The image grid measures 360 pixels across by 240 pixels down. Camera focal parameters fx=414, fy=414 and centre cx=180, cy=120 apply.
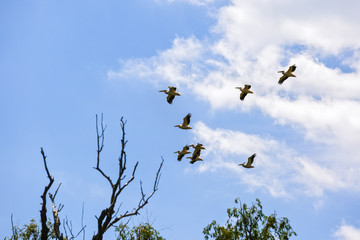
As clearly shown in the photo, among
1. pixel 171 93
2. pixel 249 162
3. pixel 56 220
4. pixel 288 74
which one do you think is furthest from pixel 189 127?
pixel 56 220

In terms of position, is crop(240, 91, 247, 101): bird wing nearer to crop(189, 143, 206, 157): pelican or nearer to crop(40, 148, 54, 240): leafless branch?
crop(189, 143, 206, 157): pelican

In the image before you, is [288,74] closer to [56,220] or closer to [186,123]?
[186,123]

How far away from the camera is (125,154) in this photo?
6.70 meters

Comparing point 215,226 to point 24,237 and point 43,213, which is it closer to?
point 24,237

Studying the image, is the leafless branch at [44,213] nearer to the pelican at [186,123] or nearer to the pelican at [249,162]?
the pelican at [186,123]

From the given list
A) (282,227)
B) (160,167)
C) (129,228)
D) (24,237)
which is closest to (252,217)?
(282,227)

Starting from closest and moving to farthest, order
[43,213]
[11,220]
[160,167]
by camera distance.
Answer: [43,213]
[11,220]
[160,167]

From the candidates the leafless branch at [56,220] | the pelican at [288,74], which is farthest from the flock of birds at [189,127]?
the leafless branch at [56,220]

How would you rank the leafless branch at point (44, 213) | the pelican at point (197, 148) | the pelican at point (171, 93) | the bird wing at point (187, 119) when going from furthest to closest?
the pelican at point (171, 93)
the bird wing at point (187, 119)
the pelican at point (197, 148)
the leafless branch at point (44, 213)

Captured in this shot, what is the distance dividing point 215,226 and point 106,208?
18.9 metres

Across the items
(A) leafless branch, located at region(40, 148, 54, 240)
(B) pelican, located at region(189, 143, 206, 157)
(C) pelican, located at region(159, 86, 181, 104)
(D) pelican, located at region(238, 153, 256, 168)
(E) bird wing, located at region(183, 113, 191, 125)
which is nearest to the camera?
(A) leafless branch, located at region(40, 148, 54, 240)

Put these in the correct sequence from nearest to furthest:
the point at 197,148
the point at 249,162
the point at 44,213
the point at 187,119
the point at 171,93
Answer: the point at 44,213, the point at 197,148, the point at 187,119, the point at 171,93, the point at 249,162

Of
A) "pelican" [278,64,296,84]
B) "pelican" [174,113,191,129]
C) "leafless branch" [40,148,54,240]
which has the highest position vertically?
"pelican" [278,64,296,84]

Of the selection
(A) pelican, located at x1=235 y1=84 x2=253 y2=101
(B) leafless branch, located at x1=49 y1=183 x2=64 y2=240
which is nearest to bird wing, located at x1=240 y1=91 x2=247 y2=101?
(A) pelican, located at x1=235 y1=84 x2=253 y2=101
